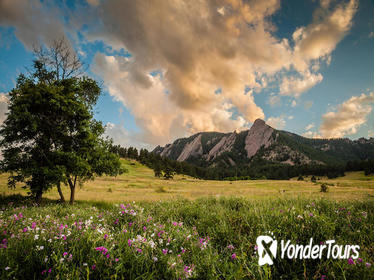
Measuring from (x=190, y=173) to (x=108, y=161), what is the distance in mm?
134469

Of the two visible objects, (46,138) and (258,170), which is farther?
(258,170)

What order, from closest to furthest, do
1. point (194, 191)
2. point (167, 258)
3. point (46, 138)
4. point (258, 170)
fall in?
point (167, 258)
point (46, 138)
point (194, 191)
point (258, 170)

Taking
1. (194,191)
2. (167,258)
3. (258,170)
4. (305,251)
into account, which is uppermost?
(167,258)

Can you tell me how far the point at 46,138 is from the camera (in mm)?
13852

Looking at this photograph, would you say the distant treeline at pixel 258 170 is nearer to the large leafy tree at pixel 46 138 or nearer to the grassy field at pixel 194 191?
the grassy field at pixel 194 191

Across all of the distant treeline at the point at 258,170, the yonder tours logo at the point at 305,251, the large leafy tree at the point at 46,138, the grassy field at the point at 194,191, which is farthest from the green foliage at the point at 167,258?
the distant treeline at the point at 258,170

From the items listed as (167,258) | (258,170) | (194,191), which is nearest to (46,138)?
(167,258)

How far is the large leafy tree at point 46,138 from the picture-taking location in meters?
12.7

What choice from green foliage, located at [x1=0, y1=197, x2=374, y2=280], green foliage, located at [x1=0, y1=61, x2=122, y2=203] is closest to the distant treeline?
green foliage, located at [x1=0, y1=61, x2=122, y2=203]

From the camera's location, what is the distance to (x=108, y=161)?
16.0 metres

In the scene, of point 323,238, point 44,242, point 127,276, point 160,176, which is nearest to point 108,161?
point 44,242

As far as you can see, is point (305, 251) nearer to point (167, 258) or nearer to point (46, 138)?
point (167, 258)

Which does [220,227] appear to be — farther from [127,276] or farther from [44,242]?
[44,242]

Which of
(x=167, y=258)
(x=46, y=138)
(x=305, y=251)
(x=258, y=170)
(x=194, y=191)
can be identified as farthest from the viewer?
(x=258, y=170)
